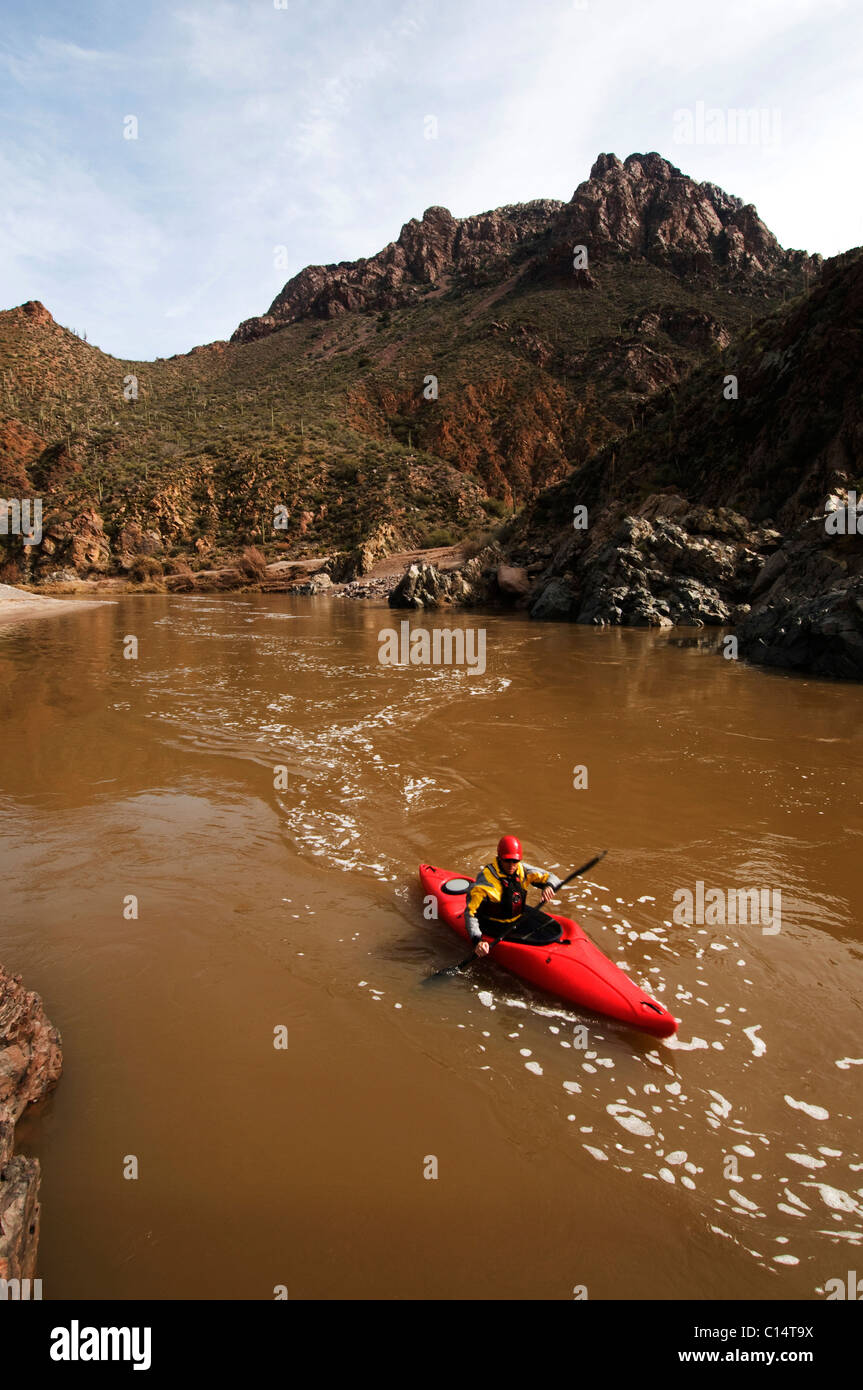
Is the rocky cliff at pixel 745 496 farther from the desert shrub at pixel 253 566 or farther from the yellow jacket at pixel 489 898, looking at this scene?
the desert shrub at pixel 253 566

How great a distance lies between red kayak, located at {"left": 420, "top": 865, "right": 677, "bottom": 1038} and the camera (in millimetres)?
3594

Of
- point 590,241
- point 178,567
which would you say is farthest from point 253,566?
point 590,241

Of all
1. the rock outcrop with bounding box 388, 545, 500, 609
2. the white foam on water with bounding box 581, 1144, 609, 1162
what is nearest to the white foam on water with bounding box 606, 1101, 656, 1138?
the white foam on water with bounding box 581, 1144, 609, 1162

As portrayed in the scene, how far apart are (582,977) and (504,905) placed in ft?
2.35

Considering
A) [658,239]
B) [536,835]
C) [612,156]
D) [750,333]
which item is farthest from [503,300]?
[536,835]

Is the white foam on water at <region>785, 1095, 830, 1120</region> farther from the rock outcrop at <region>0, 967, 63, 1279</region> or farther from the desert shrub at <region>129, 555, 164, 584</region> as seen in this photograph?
the desert shrub at <region>129, 555, 164, 584</region>

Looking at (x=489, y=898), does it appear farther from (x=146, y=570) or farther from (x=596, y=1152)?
(x=146, y=570)

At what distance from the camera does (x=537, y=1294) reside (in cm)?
231

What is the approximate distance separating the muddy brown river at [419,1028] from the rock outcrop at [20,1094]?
123 mm

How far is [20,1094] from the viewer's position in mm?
2922

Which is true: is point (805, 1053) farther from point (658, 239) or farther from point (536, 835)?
point (658, 239)

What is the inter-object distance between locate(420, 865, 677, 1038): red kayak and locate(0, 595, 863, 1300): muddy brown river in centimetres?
13

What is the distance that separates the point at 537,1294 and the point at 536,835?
4.05m

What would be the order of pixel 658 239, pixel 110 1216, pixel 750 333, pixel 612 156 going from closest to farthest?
pixel 110 1216 < pixel 750 333 < pixel 658 239 < pixel 612 156
